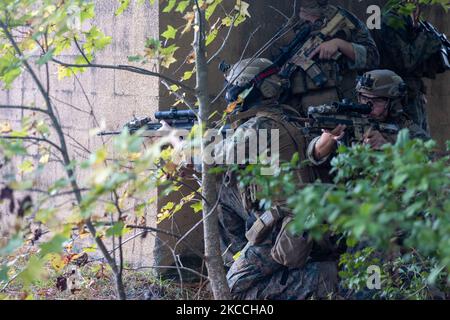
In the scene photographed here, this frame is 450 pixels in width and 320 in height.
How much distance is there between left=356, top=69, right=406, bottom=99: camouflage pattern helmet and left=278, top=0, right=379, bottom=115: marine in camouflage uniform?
546mm

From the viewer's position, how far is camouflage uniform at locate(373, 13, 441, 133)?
643cm

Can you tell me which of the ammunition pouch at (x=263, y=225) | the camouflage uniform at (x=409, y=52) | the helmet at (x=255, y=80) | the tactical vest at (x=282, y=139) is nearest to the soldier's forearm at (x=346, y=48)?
the camouflage uniform at (x=409, y=52)

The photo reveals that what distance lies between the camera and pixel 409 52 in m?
6.44

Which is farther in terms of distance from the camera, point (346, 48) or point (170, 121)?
→ point (346, 48)

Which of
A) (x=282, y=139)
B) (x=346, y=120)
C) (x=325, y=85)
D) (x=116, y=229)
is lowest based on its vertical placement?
(x=116, y=229)

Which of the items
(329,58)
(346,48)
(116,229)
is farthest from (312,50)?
(116,229)

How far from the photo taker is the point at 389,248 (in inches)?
114

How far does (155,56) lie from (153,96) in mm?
1253

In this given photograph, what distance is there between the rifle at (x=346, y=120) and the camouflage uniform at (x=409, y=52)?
1550mm

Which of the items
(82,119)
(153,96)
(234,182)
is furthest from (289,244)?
(82,119)

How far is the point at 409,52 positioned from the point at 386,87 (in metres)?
1.36

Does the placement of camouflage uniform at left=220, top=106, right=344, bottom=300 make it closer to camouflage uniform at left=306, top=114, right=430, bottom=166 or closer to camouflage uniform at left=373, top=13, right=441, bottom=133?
camouflage uniform at left=306, top=114, right=430, bottom=166

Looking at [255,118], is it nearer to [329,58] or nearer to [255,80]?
[255,80]
